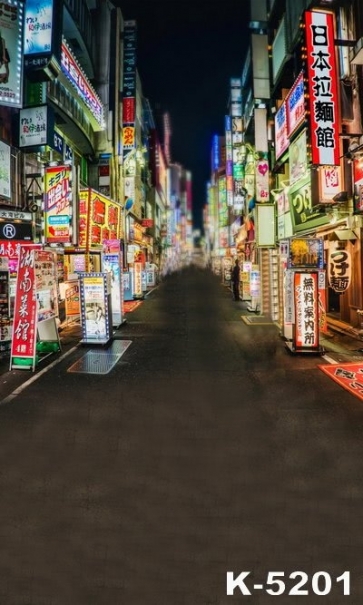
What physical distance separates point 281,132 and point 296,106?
336cm

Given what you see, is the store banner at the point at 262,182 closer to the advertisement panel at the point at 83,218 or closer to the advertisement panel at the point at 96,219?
the advertisement panel at the point at 96,219

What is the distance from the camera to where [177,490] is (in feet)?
13.1

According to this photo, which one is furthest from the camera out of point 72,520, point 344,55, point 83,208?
point 83,208

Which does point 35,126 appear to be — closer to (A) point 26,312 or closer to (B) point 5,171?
(B) point 5,171

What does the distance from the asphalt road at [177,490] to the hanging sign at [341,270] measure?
A: 508cm

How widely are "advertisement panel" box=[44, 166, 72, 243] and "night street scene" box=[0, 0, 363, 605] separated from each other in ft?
0.19

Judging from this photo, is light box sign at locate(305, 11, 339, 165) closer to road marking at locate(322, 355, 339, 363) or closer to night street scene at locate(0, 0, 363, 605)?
night street scene at locate(0, 0, 363, 605)

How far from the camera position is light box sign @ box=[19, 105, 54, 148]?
572 inches

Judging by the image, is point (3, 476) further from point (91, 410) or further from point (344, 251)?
point (344, 251)

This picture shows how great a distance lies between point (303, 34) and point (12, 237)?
1163cm

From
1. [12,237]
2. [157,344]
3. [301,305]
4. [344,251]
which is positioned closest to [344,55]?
[344,251]

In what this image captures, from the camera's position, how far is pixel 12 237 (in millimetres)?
13641

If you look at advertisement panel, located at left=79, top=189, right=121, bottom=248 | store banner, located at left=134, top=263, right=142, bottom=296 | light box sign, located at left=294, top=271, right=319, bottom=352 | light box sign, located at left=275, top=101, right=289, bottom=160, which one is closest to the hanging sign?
light box sign, located at left=294, top=271, right=319, bottom=352

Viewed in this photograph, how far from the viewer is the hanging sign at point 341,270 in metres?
11.9
